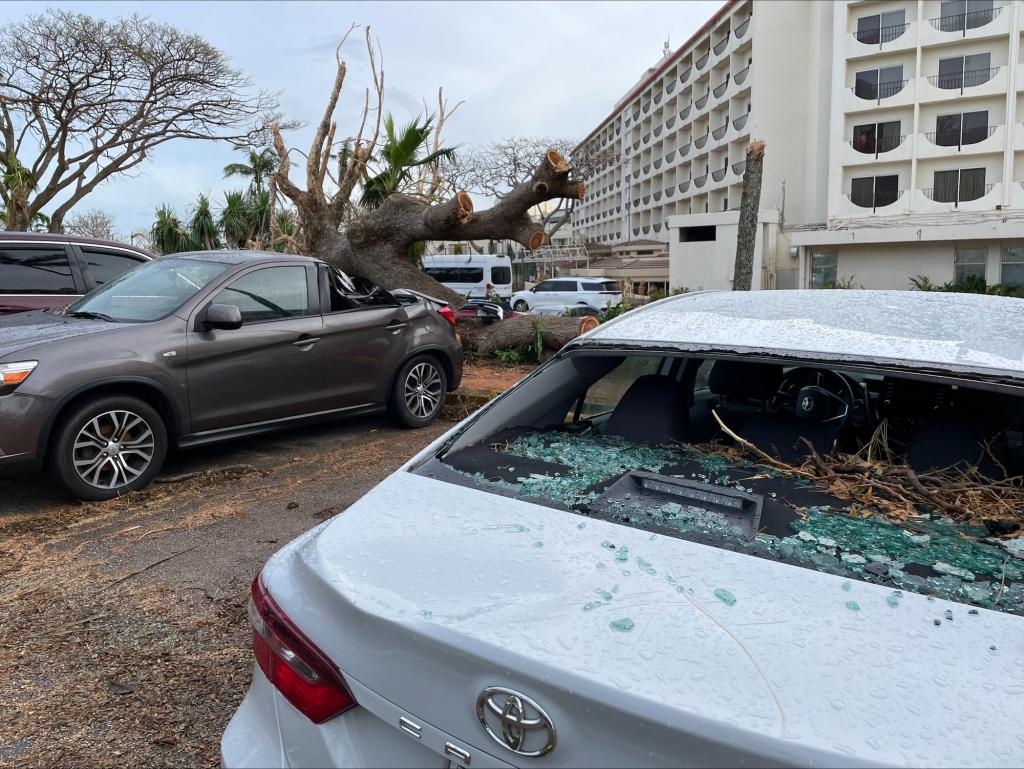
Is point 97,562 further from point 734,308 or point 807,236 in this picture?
point 807,236

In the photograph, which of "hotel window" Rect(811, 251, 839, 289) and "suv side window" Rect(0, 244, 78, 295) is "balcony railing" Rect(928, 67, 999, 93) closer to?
"hotel window" Rect(811, 251, 839, 289)

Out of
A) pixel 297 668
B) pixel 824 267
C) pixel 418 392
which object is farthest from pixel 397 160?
pixel 824 267

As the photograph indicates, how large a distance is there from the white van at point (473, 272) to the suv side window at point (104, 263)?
2106 cm

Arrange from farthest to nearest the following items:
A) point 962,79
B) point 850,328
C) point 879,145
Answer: point 879,145 < point 962,79 < point 850,328

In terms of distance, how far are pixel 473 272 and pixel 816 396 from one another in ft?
86.5

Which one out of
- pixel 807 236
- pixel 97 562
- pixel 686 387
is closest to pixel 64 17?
pixel 97 562

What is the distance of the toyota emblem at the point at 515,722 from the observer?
122cm

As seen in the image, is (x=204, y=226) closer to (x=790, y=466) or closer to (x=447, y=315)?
(x=447, y=315)

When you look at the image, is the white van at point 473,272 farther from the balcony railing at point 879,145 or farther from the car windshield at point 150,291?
the car windshield at point 150,291

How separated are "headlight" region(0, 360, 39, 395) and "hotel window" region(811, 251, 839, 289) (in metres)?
34.9

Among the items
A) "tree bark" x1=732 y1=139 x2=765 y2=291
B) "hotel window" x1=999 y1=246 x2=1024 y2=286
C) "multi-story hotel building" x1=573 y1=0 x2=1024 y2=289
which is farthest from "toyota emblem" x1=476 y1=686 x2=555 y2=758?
"hotel window" x1=999 y1=246 x2=1024 y2=286

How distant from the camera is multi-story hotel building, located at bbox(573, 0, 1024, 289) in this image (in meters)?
34.0

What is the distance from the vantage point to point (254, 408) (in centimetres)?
566

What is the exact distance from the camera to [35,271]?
23.4 ft
